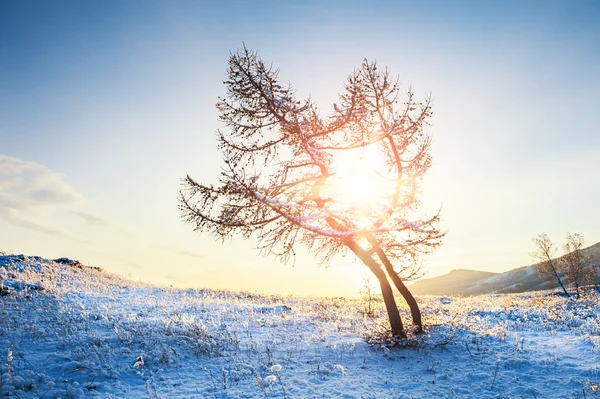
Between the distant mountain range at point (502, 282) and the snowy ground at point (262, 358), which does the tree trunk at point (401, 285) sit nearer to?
the snowy ground at point (262, 358)

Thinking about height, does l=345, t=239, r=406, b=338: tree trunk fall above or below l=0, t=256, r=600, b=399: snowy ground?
above

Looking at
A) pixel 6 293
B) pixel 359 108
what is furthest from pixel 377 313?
pixel 6 293

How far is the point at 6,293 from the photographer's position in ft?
37.9

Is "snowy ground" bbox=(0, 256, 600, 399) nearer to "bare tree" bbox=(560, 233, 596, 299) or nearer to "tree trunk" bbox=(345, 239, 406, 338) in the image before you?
"tree trunk" bbox=(345, 239, 406, 338)

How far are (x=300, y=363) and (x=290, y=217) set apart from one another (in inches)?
137

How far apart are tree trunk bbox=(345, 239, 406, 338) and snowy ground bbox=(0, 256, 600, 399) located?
640 millimetres

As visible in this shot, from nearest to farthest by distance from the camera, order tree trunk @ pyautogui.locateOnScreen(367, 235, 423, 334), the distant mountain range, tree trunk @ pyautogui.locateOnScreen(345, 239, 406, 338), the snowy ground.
→ 1. the snowy ground
2. tree trunk @ pyautogui.locateOnScreen(345, 239, 406, 338)
3. tree trunk @ pyautogui.locateOnScreen(367, 235, 423, 334)
4. the distant mountain range

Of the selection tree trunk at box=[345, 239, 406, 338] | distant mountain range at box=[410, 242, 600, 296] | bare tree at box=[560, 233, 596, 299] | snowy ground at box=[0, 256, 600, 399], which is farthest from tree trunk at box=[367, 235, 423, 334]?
distant mountain range at box=[410, 242, 600, 296]

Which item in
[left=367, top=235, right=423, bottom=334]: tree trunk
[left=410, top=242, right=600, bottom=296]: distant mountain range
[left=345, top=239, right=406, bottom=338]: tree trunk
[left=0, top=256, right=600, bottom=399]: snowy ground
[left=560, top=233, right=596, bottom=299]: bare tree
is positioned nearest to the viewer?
[left=0, top=256, right=600, bottom=399]: snowy ground

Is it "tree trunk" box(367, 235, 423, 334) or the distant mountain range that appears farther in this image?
the distant mountain range

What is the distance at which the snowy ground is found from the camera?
19.0 feet

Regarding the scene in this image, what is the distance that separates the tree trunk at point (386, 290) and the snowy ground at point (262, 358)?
25.2 inches

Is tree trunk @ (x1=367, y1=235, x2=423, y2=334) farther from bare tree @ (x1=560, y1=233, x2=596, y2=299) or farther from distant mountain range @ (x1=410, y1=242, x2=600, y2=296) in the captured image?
distant mountain range @ (x1=410, y1=242, x2=600, y2=296)

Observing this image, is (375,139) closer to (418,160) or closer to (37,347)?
(418,160)
